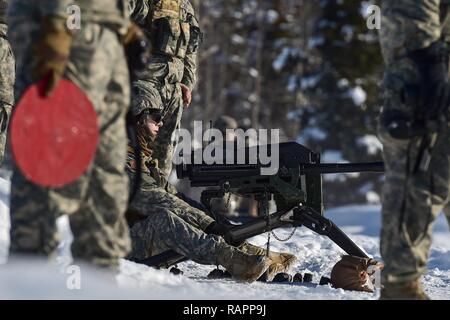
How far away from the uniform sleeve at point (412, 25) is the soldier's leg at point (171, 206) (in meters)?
2.25

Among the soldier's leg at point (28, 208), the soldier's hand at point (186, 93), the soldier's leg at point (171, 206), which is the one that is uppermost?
the soldier's hand at point (186, 93)

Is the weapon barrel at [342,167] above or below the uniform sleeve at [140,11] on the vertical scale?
below

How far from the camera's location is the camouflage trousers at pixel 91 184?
12.0 ft

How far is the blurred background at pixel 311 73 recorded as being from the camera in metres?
29.3

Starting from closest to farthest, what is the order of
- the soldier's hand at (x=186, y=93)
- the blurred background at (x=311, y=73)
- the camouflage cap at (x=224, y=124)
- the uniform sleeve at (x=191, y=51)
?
1. the soldier's hand at (x=186, y=93)
2. the uniform sleeve at (x=191, y=51)
3. the camouflage cap at (x=224, y=124)
4. the blurred background at (x=311, y=73)

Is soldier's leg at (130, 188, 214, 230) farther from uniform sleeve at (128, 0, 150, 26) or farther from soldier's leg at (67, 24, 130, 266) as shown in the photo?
soldier's leg at (67, 24, 130, 266)

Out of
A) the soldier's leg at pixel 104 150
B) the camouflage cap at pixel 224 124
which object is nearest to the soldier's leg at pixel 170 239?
the soldier's leg at pixel 104 150

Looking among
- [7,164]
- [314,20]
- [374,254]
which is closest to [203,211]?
[374,254]

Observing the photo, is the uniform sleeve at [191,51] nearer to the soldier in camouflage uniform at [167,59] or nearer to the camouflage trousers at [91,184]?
the soldier in camouflage uniform at [167,59]

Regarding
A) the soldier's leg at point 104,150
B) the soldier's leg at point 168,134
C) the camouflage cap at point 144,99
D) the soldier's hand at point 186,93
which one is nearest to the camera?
the soldier's leg at point 104,150

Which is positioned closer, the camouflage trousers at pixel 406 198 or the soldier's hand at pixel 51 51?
the soldier's hand at pixel 51 51

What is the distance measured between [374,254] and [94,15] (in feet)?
16.4

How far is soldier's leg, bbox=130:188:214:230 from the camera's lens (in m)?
5.97

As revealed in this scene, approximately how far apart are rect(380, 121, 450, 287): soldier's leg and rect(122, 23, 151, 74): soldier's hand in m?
1.20
